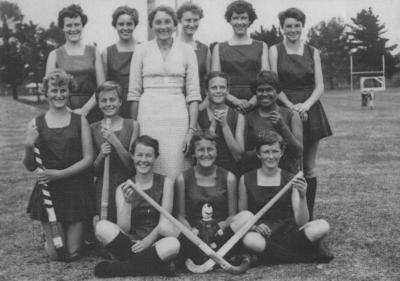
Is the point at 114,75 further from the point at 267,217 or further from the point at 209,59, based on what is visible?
the point at 267,217

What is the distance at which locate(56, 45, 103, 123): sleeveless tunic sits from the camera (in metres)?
5.52

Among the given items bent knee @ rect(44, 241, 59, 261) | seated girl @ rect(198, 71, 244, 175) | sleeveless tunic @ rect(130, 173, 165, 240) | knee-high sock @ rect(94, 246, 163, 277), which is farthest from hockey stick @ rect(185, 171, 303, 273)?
bent knee @ rect(44, 241, 59, 261)

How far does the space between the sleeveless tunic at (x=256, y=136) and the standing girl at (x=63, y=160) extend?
1.46m

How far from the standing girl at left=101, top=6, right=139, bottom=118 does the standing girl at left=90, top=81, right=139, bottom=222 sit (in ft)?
1.55

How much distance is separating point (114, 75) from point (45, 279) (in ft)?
7.25

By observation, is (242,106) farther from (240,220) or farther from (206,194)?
(240,220)

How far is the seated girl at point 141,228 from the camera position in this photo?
4.34 meters

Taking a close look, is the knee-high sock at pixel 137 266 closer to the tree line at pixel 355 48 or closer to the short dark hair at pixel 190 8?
the short dark hair at pixel 190 8

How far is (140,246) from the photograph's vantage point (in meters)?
4.48

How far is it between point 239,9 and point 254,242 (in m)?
2.30

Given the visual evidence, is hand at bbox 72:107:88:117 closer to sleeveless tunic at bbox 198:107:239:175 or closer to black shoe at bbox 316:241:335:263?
sleeveless tunic at bbox 198:107:239:175

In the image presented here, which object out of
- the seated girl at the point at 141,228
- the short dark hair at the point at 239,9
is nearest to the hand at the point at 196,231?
the seated girl at the point at 141,228

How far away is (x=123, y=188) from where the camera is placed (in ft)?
14.9

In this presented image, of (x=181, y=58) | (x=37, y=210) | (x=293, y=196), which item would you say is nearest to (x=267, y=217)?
(x=293, y=196)
